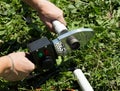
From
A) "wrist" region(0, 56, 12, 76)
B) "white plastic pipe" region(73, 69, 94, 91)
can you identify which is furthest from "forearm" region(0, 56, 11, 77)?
"white plastic pipe" region(73, 69, 94, 91)

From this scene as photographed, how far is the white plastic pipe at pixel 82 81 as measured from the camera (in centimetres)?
291

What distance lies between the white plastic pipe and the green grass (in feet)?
0.27

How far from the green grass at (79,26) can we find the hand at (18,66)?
0.47 m

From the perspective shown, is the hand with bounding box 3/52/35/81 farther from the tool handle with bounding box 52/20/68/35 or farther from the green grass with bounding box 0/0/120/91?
the green grass with bounding box 0/0/120/91

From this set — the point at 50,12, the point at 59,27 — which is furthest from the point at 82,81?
the point at 50,12

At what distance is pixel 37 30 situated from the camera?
139 inches

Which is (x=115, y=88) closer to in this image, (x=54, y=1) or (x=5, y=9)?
(x=54, y=1)

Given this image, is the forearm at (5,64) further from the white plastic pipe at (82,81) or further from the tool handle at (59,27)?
the white plastic pipe at (82,81)

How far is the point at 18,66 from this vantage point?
2.57 meters

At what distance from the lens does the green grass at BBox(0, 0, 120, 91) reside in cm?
309

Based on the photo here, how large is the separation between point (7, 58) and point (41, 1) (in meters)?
0.61

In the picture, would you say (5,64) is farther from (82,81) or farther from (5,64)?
(82,81)

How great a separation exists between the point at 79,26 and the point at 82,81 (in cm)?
74

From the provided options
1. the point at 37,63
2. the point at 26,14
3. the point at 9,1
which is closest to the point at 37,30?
the point at 26,14
